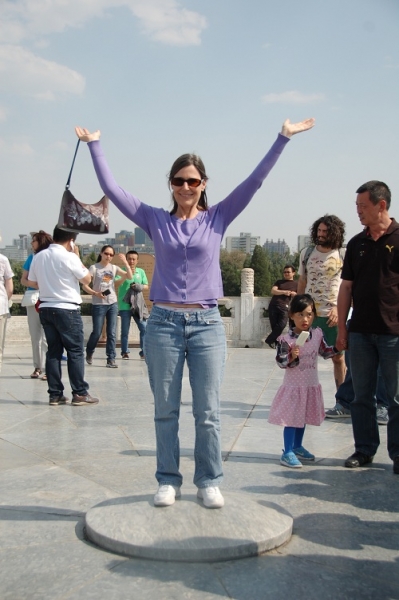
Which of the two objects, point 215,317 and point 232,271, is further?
point 232,271

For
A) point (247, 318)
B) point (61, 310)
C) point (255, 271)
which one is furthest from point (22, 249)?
point (61, 310)

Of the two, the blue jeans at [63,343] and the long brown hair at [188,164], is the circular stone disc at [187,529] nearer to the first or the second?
the long brown hair at [188,164]

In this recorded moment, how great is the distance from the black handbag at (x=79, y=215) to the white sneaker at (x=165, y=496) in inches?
131

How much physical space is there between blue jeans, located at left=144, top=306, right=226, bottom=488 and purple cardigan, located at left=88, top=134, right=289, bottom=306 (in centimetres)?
11

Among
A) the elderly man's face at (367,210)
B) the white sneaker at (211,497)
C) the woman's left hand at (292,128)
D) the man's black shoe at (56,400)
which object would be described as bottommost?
the man's black shoe at (56,400)

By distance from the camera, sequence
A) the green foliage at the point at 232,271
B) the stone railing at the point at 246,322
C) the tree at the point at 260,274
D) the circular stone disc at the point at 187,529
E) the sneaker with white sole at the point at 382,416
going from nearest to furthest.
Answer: the circular stone disc at the point at 187,529
the sneaker with white sole at the point at 382,416
the stone railing at the point at 246,322
the tree at the point at 260,274
the green foliage at the point at 232,271

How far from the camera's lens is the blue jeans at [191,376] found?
3.63 metres

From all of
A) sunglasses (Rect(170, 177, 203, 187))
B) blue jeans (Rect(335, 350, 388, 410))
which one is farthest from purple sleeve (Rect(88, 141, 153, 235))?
blue jeans (Rect(335, 350, 388, 410))

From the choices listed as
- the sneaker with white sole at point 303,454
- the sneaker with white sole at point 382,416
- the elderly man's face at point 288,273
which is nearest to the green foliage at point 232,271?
the elderly man's face at point 288,273

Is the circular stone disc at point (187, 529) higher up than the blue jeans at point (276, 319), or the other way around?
the blue jeans at point (276, 319)

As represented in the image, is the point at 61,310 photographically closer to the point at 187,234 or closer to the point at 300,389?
the point at 300,389

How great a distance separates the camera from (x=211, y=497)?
3.61 metres

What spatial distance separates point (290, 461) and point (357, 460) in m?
0.48

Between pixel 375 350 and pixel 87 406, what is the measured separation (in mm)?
3318
